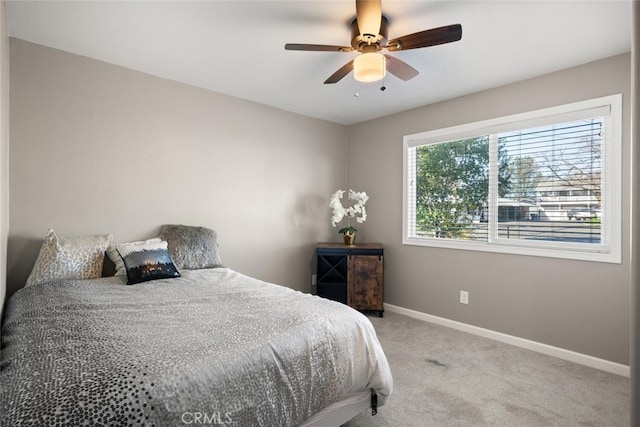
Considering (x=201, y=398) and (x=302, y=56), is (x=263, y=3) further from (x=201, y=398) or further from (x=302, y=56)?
(x=201, y=398)

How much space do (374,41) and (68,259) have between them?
101 inches

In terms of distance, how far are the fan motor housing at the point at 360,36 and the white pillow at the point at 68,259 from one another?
2.37 metres

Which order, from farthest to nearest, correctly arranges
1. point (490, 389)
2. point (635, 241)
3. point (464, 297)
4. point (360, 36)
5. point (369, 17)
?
1. point (464, 297)
2. point (490, 389)
3. point (360, 36)
4. point (369, 17)
5. point (635, 241)

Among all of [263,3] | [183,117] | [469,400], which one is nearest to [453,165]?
[469,400]

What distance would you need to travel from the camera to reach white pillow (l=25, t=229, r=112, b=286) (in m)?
2.25

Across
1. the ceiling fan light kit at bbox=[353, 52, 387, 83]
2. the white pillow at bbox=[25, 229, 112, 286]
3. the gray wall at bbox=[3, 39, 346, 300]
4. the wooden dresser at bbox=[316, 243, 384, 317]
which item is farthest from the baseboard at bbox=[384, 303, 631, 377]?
the white pillow at bbox=[25, 229, 112, 286]

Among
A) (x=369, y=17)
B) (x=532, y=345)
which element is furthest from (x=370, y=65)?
(x=532, y=345)

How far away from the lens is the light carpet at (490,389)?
6.39 ft

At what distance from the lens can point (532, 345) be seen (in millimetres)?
2926

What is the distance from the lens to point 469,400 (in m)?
2.13

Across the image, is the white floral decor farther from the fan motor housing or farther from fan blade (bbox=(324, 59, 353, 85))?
the fan motor housing

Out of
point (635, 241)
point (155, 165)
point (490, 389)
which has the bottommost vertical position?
point (490, 389)

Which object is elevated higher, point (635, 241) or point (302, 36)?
point (302, 36)

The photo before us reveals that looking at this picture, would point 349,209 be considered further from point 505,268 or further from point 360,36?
point 360,36
